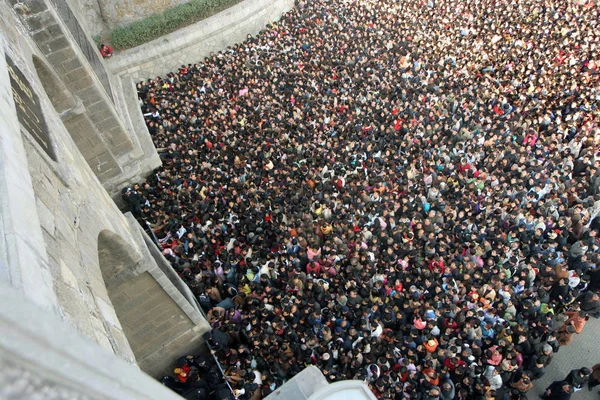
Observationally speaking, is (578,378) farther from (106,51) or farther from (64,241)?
(106,51)

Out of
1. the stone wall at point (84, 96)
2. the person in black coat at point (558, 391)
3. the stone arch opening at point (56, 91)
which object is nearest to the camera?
the person in black coat at point (558, 391)

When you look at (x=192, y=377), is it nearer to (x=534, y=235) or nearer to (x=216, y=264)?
(x=216, y=264)

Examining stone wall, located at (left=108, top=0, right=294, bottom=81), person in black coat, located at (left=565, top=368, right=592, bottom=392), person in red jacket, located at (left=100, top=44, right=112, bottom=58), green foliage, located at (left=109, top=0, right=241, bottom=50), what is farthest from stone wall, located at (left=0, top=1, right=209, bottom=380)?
person in black coat, located at (left=565, top=368, right=592, bottom=392)

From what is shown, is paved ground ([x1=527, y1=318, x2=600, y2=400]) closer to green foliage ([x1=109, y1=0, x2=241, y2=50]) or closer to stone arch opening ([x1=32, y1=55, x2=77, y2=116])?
stone arch opening ([x1=32, y1=55, x2=77, y2=116])

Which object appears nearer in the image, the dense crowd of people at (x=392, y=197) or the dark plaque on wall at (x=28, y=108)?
the dark plaque on wall at (x=28, y=108)

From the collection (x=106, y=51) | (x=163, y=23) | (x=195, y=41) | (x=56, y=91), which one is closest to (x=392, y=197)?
(x=56, y=91)

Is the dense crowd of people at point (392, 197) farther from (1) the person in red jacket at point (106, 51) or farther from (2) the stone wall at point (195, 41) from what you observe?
(1) the person in red jacket at point (106, 51)

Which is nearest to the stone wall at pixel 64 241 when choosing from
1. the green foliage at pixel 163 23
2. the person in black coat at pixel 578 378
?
the green foliage at pixel 163 23

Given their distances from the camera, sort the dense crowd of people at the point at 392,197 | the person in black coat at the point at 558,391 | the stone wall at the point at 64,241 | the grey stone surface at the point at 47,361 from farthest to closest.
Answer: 1. the dense crowd of people at the point at 392,197
2. the person in black coat at the point at 558,391
3. the stone wall at the point at 64,241
4. the grey stone surface at the point at 47,361
